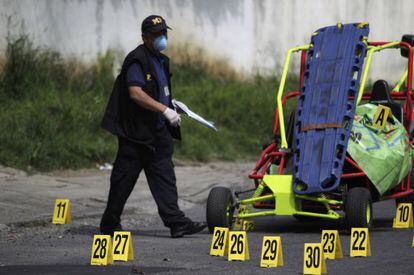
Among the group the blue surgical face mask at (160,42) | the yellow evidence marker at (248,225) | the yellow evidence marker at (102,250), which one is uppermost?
the blue surgical face mask at (160,42)

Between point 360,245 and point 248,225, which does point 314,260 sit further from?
point 248,225

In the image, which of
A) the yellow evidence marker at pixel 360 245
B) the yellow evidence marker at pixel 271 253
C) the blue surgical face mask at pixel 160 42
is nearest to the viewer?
the yellow evidence marker at pixel 271 253

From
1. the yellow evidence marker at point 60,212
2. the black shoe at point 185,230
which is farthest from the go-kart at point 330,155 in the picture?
the yellow evidence marker at point 60,212

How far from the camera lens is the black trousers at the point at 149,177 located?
1027 centimetres

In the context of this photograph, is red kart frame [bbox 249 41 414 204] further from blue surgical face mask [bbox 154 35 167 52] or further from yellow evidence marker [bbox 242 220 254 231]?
blue surgical face mask [bbox 154 35 167 52]

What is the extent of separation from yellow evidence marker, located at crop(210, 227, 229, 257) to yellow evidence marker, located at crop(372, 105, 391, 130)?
2.69m

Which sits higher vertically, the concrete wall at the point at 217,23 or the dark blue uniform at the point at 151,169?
the concrete wall at the point at 217,23

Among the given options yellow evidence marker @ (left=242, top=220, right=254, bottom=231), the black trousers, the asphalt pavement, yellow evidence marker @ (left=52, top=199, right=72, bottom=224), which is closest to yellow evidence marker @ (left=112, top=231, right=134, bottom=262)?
the asphalt pavement

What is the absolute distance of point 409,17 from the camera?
24.1 metres

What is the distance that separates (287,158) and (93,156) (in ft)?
16.6

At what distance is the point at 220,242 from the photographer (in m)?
9.21

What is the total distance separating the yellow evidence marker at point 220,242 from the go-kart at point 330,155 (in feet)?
4.28

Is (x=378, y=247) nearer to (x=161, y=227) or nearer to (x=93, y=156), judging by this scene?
(x=161, y=227)

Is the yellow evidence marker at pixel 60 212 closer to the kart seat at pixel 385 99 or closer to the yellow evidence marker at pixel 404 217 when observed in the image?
the yellow evidence marker at pixel 404 217
